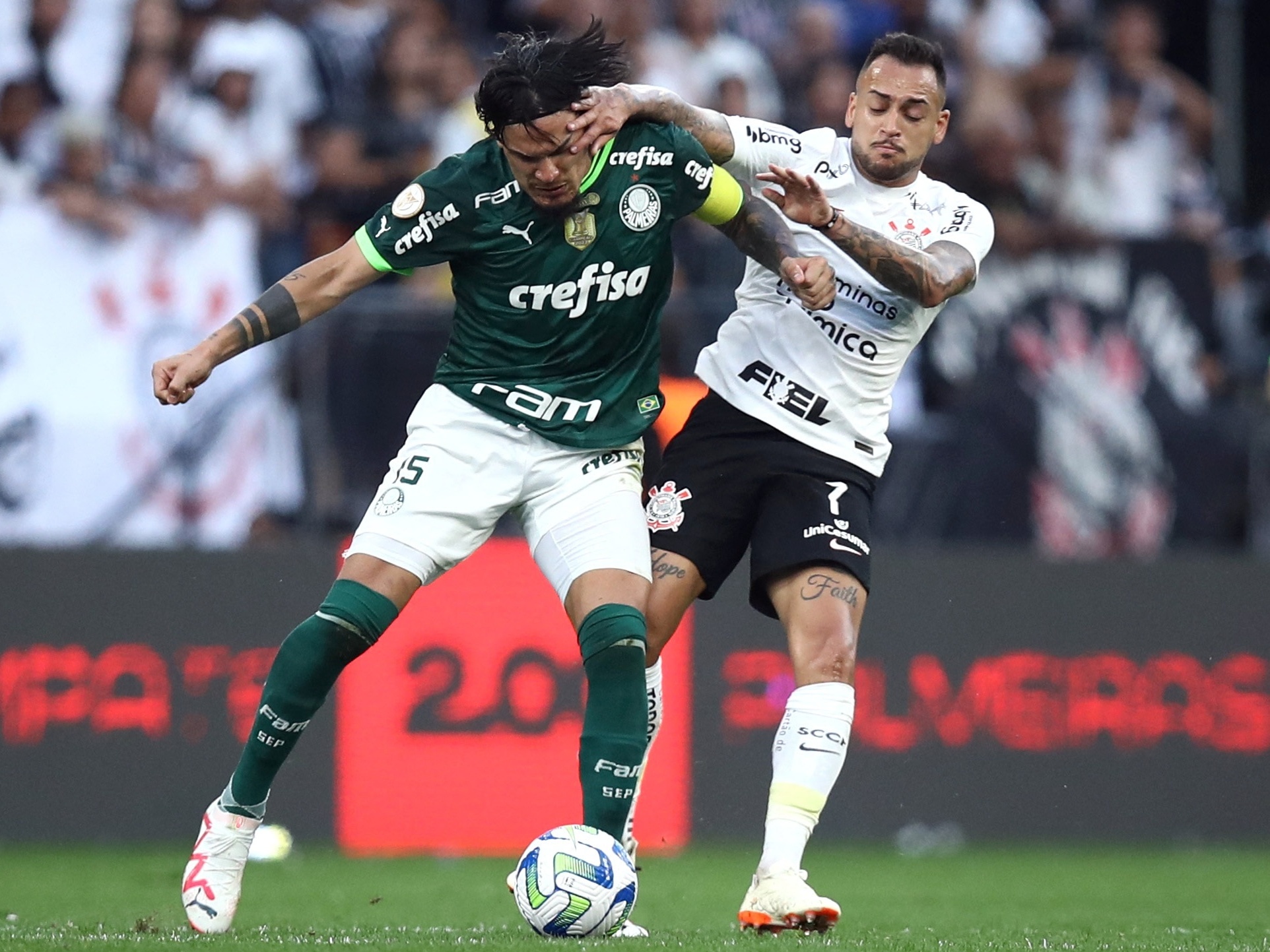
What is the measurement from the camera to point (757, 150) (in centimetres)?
632

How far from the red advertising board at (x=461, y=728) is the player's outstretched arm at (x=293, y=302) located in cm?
405

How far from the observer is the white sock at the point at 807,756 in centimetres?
571

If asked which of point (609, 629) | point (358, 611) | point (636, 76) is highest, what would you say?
point (636, 76)

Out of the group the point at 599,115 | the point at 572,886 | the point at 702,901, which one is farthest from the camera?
the point at 702,901

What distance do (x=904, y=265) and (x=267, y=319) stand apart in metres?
1.89

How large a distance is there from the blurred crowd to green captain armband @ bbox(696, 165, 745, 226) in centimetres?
318

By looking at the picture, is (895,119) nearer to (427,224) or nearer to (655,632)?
(427,224)

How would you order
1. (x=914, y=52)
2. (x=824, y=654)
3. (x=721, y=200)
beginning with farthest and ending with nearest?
(x=914, y=52) < (x=721, y=200) < (x=824, y=654)

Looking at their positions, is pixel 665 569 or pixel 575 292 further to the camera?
pixel 665 569

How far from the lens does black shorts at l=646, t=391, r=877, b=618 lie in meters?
6.06

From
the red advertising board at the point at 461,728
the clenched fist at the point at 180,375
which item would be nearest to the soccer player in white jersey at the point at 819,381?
the clenched fist at the point at 180,375

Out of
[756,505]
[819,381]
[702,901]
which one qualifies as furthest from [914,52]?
[702,901]

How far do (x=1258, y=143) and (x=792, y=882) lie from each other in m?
10.1

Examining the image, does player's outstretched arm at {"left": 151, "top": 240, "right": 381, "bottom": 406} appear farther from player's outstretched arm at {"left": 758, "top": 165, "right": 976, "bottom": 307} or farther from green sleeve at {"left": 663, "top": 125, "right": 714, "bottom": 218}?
player's outstretched arm at {"left": 758, "top": 165, "right": 976, "bottom": 307}
